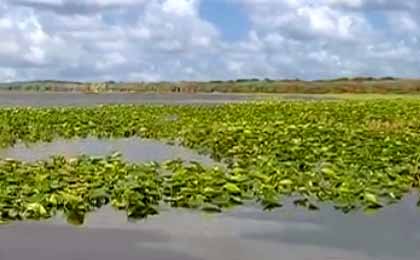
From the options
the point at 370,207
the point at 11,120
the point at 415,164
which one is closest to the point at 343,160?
the point at 415,164

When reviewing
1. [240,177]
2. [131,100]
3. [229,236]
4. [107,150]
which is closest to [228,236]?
[229,236]

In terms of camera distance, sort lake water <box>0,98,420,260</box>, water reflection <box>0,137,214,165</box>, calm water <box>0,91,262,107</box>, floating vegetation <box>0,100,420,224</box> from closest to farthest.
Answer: lake water <box>0,98,420,260</box> → floating vegetation <box>0,100,420,224</box> → water reflection <box>0,137,214,165</box> → calm water <box>0,91,262,107</box>

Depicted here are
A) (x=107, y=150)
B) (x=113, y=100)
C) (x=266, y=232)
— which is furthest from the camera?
(x=113, y=100)

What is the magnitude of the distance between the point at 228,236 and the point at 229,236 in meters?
0.02

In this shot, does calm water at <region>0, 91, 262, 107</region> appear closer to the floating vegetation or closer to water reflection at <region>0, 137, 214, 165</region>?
water reflection at <region>0, 137, 214, 165</region>

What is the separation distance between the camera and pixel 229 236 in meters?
14.2

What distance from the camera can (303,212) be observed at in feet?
52.8

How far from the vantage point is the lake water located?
42.7 feet

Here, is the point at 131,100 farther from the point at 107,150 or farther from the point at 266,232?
the point at 266,232

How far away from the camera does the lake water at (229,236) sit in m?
13.0

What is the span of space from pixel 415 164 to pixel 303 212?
549 centimetres

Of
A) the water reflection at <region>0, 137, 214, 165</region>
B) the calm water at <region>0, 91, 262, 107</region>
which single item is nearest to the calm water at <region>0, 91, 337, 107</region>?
the calm water at <region>0, 91, 262, 107</region>

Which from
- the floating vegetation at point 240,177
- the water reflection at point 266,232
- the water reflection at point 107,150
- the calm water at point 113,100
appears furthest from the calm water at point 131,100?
the water reflection at point 266,232

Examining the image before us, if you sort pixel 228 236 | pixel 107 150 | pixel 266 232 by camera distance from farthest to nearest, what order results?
1. pixel 107 150
2. pixel 266 232
3. pixel 228 236
